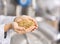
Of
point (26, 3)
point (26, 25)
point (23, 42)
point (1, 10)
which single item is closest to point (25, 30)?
point (26, 25)

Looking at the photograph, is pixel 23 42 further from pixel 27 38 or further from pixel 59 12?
pixel 59 12

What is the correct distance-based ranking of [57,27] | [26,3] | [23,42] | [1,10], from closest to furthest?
[23,42], [1,10], [26,3], [57,27]

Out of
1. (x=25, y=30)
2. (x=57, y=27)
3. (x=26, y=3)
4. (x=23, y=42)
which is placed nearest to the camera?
(x=25, y=30)

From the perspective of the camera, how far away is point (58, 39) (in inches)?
31.1

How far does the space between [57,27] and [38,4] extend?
20 cm

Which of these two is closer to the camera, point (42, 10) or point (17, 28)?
point (17, 28)

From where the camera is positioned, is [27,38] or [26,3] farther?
[26,3]

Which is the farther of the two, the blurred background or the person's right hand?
the blurred background

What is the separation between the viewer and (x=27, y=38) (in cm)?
45

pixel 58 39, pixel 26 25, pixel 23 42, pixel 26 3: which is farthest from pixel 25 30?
pixel 58 39

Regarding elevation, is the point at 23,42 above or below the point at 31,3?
below

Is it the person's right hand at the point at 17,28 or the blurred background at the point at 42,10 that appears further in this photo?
the blurred background at the point at 42,10

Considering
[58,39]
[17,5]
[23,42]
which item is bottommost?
[58,39]

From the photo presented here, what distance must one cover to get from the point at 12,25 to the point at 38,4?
0.50m
